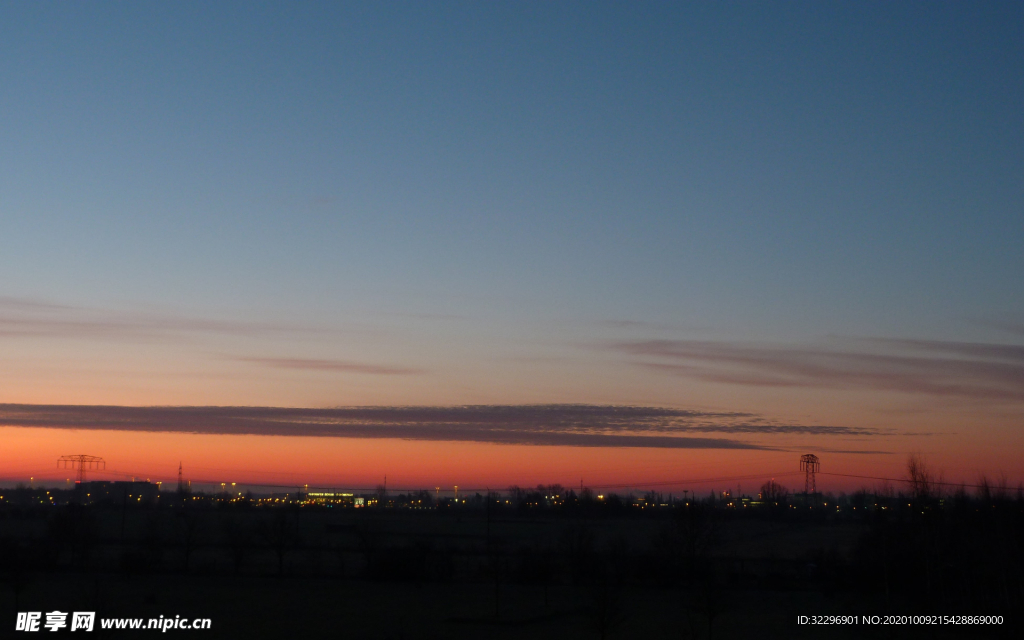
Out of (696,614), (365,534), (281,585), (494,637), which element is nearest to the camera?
(494,637)

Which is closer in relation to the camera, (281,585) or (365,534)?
(281,585)

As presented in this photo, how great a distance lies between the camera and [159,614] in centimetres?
4769

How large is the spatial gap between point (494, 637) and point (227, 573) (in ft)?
113

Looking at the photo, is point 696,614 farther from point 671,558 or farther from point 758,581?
point 671,558

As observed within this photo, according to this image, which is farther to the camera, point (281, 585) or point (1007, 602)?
point (281, 585)

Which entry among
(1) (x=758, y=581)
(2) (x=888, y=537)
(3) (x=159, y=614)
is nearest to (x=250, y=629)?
(3) (x=159, y=614)

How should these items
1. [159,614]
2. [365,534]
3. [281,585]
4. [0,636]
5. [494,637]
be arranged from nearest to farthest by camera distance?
[0,636] → [494,637] → [159,614] → [281,585] → [365,534]

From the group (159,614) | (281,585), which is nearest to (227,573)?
(281,585)

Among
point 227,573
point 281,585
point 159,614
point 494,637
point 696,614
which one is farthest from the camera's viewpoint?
point 227,573

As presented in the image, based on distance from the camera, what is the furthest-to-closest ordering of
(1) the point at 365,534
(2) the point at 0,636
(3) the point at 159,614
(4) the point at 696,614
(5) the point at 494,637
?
(1) the point at 365,534
(4) the point at 696,614
(3) the point at 159,614
(5) the point at 494,637
(2) the point at 0,636

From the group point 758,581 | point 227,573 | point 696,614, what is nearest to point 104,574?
point 227,573

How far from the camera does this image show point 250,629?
143 feet

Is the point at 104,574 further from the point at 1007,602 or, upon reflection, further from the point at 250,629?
the point at 1007,602

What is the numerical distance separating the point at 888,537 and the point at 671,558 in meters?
17.3
